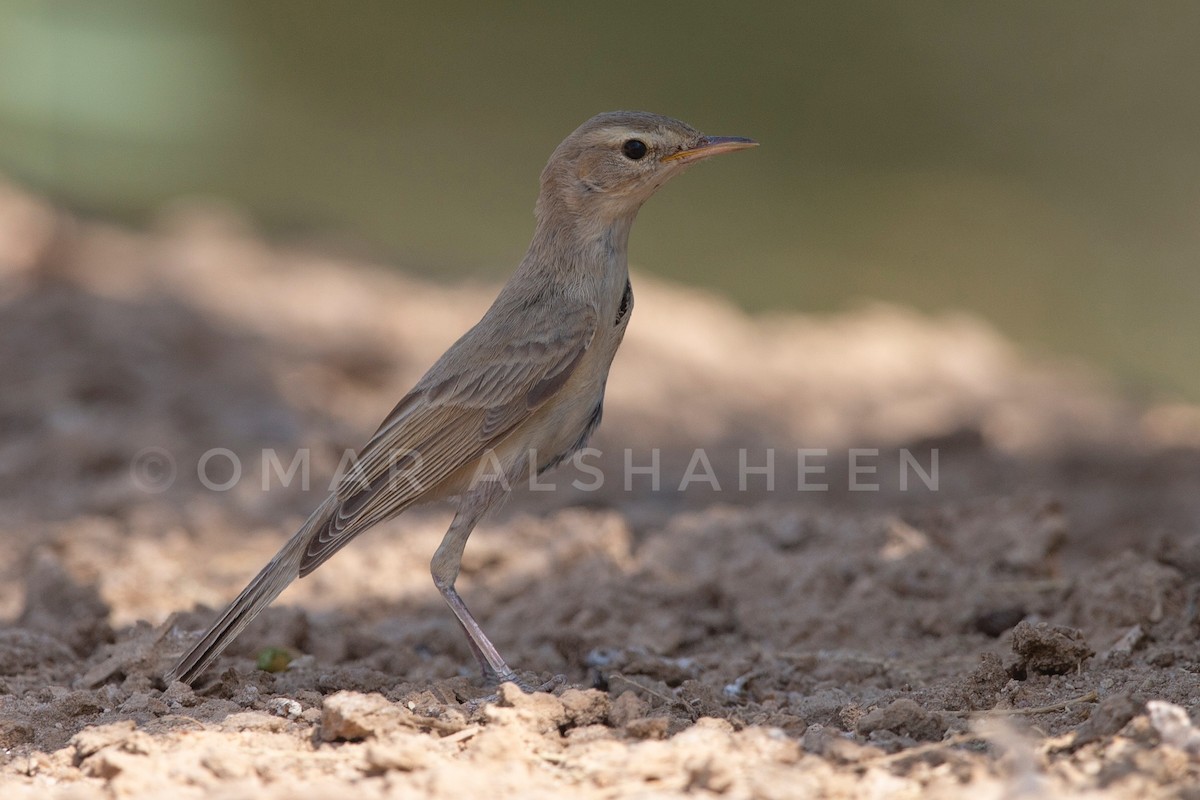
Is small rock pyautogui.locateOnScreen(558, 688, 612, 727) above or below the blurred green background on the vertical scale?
below

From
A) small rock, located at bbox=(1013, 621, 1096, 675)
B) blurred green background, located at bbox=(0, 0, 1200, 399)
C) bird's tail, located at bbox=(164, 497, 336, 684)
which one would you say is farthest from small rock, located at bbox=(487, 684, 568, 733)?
blurred green background, located at bbox=(0, 0, 1200, 399)

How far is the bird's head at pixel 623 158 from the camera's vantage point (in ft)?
18.0

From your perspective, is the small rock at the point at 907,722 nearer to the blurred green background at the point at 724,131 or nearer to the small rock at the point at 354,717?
the small rock at the point at 354,717

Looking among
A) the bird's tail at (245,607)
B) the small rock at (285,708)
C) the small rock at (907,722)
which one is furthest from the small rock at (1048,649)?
the bird's tail at (245,607)

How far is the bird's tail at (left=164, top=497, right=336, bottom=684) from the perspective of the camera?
4.62 metres

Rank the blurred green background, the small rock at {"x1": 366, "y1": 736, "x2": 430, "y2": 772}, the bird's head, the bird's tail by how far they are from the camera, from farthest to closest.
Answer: the blurred green background, the bird's head, the bird's tail, the small rock at {"x1": 366, "y1": 736, "x2": 430, "y2": 772}

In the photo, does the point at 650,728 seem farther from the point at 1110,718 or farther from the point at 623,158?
the point at 623,158

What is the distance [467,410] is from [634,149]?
1315 mm

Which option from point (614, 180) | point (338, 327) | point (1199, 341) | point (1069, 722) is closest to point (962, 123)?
point (1199, 341)

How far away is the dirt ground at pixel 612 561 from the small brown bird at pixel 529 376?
594mm

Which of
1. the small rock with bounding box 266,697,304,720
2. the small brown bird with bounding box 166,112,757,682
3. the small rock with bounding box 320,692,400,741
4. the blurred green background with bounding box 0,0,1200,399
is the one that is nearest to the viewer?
the small rock with bounding box 320,692,400,741


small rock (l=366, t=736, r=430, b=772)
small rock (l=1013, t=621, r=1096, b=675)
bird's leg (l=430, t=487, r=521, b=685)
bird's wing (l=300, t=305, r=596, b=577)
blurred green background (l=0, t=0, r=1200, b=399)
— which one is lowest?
small rock (l=366, t=736, r=430, b=772)

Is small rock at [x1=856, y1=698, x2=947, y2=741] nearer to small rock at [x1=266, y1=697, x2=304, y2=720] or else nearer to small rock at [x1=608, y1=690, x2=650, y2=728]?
small rock at [x1=608, y1=690, x2=650, y2=728]

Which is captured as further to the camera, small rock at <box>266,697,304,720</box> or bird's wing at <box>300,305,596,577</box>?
bird's wing at <box>300,305,596,577</box>
